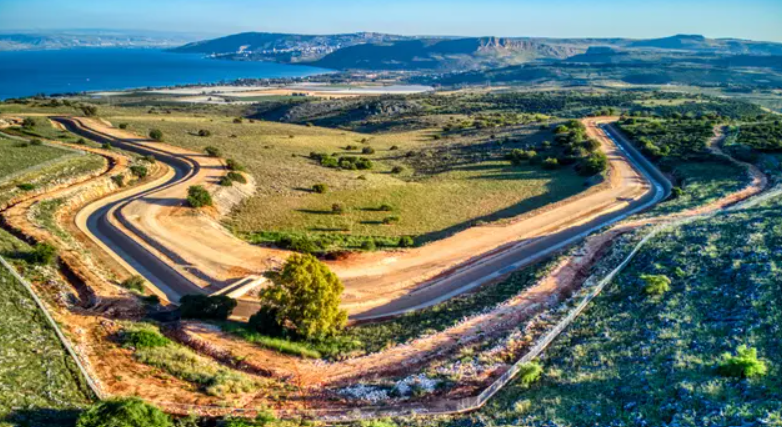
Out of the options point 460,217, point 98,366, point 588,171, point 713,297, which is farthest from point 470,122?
point 98,366

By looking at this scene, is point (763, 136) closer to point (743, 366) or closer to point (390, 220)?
point (390, 220)

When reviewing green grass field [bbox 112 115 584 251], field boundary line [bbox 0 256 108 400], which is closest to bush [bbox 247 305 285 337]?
field boundary line [bbox 0 256 108 400]

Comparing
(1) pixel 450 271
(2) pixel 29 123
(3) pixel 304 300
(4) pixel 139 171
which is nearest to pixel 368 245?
(1) pixel 450 271

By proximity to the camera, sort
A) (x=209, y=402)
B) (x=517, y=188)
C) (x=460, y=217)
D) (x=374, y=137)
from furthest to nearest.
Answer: (x=374, y=137) → (x=517, y=188) → (x=460, y=217) → (x=209, y=402)

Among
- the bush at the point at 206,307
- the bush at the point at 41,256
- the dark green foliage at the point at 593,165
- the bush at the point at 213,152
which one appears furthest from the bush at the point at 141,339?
the dark green foliage at the point at 593,165

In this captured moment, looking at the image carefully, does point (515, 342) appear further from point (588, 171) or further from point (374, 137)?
point (374, 137)

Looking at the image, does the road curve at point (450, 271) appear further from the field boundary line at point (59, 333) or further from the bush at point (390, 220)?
the bush at point (390, 220)
